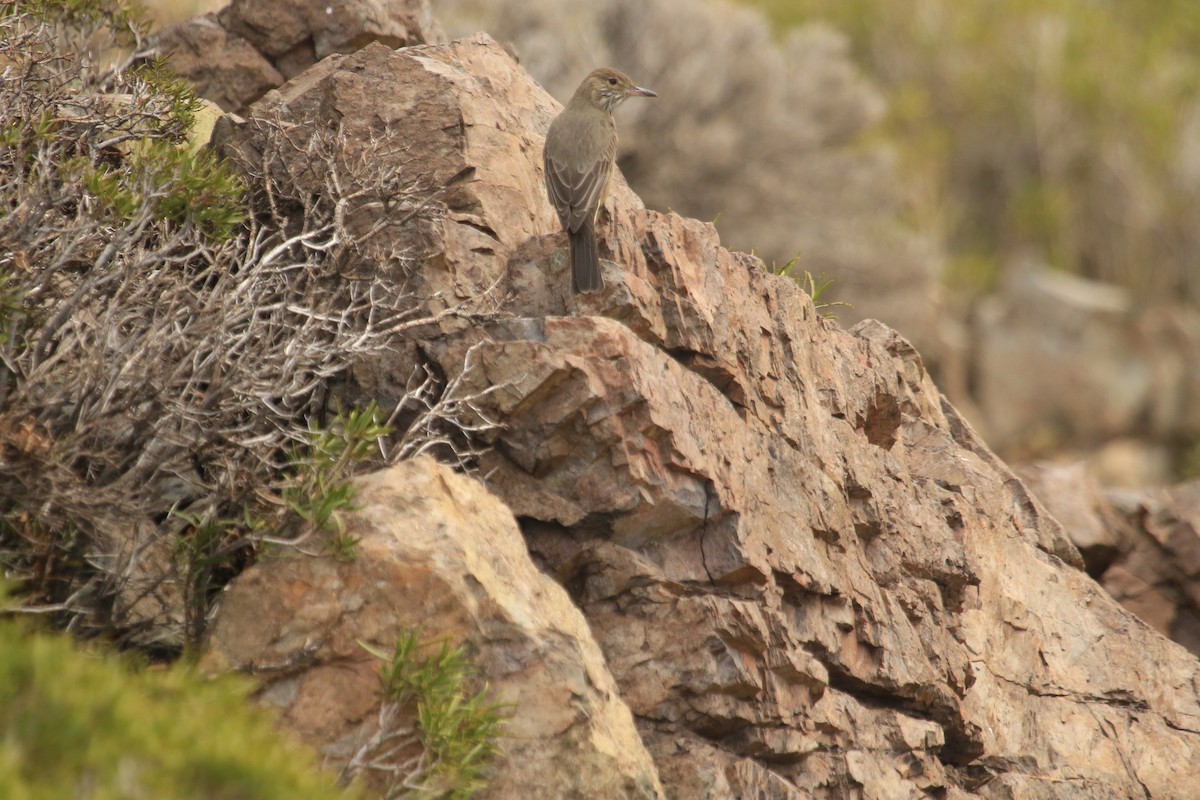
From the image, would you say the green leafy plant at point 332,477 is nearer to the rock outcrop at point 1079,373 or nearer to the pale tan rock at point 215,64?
the pale tan rock at point 215,64

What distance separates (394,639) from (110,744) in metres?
1.35

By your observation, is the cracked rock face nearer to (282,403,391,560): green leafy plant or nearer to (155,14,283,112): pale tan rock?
(282,403,391,560): green leafy plant

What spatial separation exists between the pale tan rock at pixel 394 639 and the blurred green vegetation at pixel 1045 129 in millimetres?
23102

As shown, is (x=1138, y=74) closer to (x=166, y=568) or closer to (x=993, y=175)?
(x=993, y=175)

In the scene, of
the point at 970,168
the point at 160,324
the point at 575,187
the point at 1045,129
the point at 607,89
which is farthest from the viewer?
the point at 970,168

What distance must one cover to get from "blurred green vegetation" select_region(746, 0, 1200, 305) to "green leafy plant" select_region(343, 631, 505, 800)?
2337 centimetres

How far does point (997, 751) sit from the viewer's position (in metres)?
6.56

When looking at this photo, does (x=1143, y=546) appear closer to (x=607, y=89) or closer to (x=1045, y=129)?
(x=607, y=89)

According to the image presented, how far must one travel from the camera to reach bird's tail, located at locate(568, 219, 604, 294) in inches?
231

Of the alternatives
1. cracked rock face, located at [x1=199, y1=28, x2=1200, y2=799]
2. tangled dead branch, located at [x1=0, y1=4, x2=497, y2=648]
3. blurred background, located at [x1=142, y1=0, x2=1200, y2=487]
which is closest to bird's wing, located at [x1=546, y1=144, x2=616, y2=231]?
cracked rock face, located at [x1=199, y1=28, x2=1200, y2=799]

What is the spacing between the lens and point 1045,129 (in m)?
28.4

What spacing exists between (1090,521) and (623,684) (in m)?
4.74

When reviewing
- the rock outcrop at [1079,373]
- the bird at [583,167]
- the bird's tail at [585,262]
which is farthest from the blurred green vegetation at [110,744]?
the rock outcrop at [1079,373]

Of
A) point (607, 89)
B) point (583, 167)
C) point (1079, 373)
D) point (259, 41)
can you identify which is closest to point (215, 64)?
point (259, 41)
